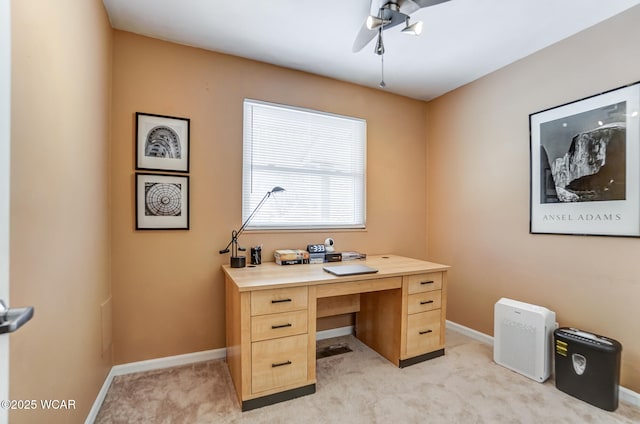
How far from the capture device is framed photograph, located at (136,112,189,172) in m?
2.26

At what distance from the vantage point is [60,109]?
1334 millimetres

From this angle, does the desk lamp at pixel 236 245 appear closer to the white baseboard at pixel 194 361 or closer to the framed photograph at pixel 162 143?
the framed photograph at pixel 162 143

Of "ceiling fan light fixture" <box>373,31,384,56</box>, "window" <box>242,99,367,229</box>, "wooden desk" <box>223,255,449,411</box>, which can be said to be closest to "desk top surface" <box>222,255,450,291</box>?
"wooden desk" <box>223,255,449,411</box>

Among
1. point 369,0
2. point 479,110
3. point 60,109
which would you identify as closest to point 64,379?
point 60,109

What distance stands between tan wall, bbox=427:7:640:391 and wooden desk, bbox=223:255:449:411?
742 millimetres

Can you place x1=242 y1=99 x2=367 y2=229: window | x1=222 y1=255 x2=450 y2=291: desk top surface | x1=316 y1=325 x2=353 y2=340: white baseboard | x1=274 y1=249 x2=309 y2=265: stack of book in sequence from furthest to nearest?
x1=316 y1=325 x2=353 y2=340: white baseboard, x1=242 y1=99 x2=367 y2=229: window, x1=274 y1=249 x2=309 y2=265: stack of book, x1=222 y1=255 x2=450 y2=291: desk top surface

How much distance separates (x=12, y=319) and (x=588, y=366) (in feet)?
9.46

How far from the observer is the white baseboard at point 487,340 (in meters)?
1.90

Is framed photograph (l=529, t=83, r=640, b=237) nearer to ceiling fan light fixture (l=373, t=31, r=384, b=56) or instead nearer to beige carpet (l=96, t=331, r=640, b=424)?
beige carpet (l=96, t=331, r=640, b=424)

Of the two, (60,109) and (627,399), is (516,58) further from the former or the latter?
(60,109)

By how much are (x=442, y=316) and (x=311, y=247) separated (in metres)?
1.29

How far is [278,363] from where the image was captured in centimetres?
191

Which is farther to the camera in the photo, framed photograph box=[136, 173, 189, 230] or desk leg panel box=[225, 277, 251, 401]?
framed photograph box=[136, 173, 189, 230]

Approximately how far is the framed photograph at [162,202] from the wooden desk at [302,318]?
57 centimetres
